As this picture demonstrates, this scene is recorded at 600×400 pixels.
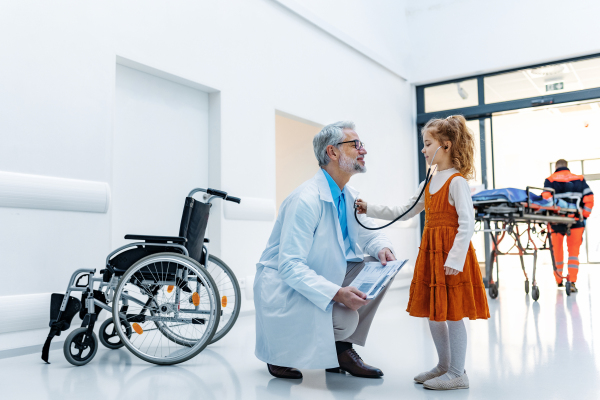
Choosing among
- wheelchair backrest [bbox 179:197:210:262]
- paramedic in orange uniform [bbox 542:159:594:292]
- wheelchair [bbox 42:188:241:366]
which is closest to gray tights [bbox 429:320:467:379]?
wheelchair [bbox 42:188:241:366]

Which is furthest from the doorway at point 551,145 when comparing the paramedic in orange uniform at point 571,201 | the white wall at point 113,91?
the white wall at point 113,91

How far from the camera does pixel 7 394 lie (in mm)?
1843

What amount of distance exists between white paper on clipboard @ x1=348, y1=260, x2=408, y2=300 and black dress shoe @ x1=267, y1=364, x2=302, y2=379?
1.46 ft

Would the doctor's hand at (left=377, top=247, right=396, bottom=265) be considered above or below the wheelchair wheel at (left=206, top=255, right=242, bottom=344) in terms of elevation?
above

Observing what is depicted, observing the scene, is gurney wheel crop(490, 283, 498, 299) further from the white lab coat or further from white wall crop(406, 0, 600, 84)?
white wall crop(406, 0, 600, 84)

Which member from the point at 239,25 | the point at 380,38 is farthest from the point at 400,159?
the point at 239,25

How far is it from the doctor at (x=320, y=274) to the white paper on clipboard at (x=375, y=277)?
0.05 m

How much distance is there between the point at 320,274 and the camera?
6.40ft

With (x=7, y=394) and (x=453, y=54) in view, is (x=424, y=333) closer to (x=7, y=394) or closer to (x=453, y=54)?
(x=7, y=394)

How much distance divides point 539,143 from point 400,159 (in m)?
6.10

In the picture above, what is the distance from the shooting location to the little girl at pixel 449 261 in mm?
1784

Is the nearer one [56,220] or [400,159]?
[56,220]

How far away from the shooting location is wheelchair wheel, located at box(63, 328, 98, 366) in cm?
220

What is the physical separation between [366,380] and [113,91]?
2.26 metres
